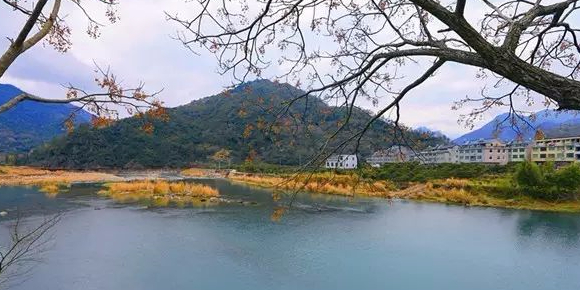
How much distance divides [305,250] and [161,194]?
1256cm

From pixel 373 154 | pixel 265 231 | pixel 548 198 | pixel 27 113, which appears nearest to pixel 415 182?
pixel 548 198

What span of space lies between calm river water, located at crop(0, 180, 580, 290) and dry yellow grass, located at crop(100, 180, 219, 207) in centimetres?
268

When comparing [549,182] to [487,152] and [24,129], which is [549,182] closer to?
[487,152]

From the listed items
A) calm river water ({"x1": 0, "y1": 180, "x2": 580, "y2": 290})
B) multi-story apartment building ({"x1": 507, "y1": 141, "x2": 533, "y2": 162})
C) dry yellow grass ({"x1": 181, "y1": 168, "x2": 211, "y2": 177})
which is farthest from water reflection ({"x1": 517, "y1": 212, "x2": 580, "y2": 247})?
dry yellow grass ({"x1": 181, "y1": 168, "x2": 211, "y2": 177})

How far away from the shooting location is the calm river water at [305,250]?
775 cm

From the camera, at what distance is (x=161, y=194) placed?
20438 mm

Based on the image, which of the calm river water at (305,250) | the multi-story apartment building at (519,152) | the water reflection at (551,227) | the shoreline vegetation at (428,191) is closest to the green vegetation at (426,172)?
the shoreline vegetation at (428,191)

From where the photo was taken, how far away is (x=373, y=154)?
2914mm

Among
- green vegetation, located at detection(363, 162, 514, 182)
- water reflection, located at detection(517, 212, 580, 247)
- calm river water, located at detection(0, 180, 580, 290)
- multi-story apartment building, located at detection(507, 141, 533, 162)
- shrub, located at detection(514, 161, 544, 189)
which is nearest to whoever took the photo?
calm river water, located at detection(0, 180, 580, 290)

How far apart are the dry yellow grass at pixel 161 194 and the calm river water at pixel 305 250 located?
268cm

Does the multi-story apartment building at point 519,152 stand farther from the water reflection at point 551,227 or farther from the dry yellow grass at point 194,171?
the dry yellow grass at point 194,171

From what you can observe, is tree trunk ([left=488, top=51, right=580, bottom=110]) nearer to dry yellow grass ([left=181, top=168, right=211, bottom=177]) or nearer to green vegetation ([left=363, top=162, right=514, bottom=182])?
green vegetation ([left=363, top=162, right=514, bottom=182])

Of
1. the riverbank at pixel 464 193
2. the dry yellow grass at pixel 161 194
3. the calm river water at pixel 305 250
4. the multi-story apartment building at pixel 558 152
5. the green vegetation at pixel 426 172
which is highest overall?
the multi-story apartment building at pixel 558 152

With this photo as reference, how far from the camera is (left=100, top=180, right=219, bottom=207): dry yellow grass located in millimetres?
18016
